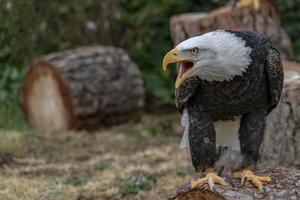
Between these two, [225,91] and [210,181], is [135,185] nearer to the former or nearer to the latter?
[210,181]

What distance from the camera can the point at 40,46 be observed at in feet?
31.4

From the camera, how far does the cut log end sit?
8109mm

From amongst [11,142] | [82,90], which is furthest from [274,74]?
[82,90]

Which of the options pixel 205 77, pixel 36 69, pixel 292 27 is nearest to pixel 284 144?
pixel 205 77

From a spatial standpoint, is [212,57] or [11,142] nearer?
[212,57]

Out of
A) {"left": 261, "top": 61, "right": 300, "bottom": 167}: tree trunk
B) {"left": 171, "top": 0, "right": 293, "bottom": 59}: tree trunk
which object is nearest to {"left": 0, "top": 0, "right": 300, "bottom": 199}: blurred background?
{"left": 261, "top": 61, "right": 300, "bottom": 167}: tree trunk

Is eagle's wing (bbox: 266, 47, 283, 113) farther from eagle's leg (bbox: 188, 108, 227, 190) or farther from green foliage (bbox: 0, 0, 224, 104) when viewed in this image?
green foliage (bbox: 0, 0, 224, 104)

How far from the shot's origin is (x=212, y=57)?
3.55m

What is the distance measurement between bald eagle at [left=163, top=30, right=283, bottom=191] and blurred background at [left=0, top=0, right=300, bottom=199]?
1.58m

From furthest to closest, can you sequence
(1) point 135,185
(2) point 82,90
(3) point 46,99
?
(3) point 46,99
(2) point 82,90
(1) point 135,185

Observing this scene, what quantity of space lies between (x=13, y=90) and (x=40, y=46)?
0.81 metres

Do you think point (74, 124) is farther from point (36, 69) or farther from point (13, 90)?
point (13, 90)

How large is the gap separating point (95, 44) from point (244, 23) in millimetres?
3624

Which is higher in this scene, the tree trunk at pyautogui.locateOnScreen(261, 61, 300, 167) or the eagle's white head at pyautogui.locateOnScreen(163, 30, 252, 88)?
the eagle's white head at pyautogui.locateOnScreen(163, 30, 252, 88)
